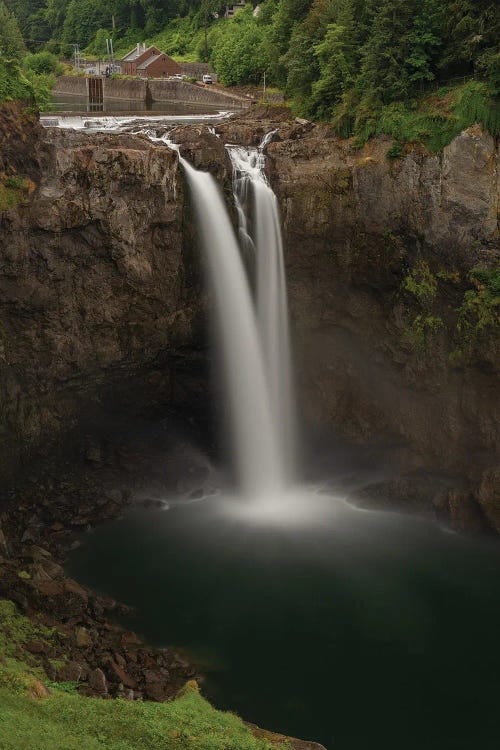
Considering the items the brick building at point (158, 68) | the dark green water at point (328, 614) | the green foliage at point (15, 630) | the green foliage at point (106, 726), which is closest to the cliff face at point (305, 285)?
the dark green water at point (328, 614)

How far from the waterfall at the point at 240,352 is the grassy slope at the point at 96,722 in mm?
13002

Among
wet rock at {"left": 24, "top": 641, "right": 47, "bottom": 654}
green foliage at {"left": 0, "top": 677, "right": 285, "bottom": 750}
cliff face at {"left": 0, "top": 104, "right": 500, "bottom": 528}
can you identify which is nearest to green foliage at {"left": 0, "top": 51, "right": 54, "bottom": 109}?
cliff face at {"left": 0, "top": 104, "right": 500, "bottom": 528}

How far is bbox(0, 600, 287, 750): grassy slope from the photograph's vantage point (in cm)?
1241

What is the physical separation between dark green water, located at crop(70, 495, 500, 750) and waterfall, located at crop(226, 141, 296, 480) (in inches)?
195

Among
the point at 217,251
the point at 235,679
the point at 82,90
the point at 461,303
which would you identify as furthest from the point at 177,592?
the point at 82,90

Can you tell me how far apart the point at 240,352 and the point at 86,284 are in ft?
21.0

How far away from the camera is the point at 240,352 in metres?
27.5

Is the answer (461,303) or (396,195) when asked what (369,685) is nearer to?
(461,303)

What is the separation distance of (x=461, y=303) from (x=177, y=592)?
46.3ft

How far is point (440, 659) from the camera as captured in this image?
62.2 feet

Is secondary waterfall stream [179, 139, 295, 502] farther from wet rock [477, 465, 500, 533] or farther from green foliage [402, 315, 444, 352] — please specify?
wet rock [477, 465, 500, 533]

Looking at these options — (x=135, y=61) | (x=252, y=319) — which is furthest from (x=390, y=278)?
(x=135, y=61)

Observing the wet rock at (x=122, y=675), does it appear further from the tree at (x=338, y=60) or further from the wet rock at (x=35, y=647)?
the tree at (x=338, y=60)

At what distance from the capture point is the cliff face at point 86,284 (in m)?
23.8
